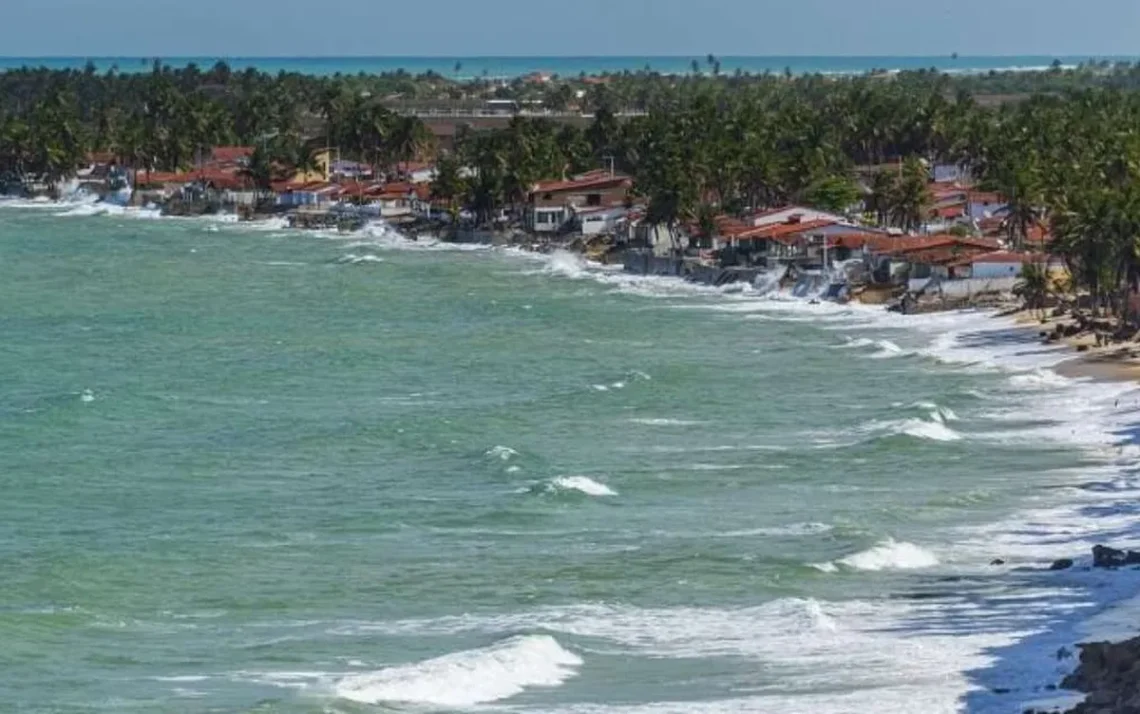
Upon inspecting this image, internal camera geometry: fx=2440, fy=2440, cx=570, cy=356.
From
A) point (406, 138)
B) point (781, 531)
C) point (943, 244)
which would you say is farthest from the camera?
point (406, 138)

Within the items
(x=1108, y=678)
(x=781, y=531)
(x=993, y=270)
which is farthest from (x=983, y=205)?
(x=1108, y=678)

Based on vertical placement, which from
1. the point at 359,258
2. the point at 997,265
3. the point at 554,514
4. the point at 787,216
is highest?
the point at 787,216

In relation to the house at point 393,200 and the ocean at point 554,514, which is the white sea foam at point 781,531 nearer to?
the ocean at point 554,514

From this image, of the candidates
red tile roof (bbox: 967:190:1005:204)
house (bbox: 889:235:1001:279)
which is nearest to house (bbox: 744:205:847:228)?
red tile roof (bbox: 967:190:1005:204)

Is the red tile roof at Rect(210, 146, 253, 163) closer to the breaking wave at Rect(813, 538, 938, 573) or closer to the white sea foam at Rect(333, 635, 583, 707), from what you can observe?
the breaking wave at Rect(813, 538, 938, 573)

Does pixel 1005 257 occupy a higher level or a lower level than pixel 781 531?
higher

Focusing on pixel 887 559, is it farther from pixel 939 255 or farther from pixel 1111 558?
pixel 939 255

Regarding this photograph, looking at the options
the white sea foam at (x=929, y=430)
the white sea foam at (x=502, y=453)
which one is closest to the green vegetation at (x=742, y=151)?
the white sea foam at (x=929, y=430)
